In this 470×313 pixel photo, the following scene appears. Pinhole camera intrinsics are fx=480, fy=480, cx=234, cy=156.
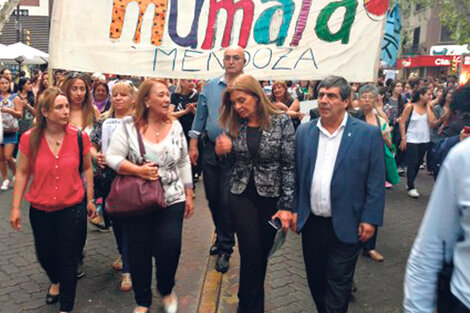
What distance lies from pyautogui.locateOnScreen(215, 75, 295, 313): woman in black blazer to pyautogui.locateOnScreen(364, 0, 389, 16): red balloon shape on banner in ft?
7.88

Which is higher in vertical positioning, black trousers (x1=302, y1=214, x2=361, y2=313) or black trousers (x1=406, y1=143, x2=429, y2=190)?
black trousers (x1=406, y1=143, x2=429, y2=190)

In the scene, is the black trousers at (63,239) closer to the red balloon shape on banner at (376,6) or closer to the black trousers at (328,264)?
the black trousers at (328,264)

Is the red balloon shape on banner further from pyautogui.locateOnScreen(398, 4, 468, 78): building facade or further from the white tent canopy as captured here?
pyautogui.locateOnScreen(398, 4, 468, 78): building facade

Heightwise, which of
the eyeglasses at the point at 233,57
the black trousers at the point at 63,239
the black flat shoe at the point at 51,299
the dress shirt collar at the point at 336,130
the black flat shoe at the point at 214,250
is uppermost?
the eyeglasses at the point at 233,57

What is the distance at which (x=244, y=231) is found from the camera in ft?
11.8

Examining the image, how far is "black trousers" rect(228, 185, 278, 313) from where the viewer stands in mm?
3594

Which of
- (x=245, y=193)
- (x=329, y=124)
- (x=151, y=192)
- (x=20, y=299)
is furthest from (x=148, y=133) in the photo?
(x=20, y=299)

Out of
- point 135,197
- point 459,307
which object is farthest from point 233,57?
point 459,307

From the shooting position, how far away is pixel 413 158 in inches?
345

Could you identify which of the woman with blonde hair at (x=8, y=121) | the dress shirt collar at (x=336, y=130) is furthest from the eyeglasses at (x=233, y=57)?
the woman with blonde hair at (x=8, y=121)

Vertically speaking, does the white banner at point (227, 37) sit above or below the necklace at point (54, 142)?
above

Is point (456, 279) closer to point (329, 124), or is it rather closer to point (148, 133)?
point (329, 124)

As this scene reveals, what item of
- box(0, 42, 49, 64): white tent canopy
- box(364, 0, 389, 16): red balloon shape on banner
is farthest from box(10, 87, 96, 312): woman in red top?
box(0, 42, 49, 64): white tent canopy

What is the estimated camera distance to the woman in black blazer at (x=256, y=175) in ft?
11.6
